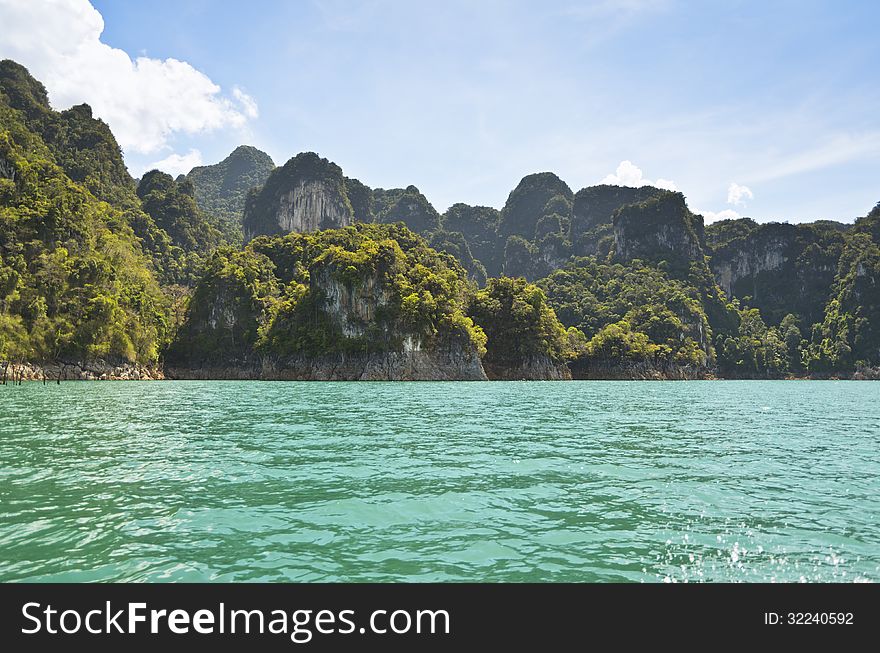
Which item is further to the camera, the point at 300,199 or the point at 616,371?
the point at 300,199

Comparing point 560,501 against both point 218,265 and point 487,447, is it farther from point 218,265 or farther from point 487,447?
point 218,265

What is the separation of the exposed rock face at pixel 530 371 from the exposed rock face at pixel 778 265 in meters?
113

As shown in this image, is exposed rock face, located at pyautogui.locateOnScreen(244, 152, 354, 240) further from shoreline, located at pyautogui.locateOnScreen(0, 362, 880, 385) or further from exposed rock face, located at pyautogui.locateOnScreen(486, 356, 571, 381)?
exposed rock face, located at pyautogui.locateOnScreen(486, 356, 571, 381)

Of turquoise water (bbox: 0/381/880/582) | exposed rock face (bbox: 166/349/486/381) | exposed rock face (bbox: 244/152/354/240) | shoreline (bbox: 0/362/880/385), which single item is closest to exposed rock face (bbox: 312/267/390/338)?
exposed rock face (bbox: 166/349/486/381)

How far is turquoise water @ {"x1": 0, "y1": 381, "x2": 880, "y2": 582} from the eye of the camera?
681 cm

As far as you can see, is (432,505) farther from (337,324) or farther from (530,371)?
(530,371)

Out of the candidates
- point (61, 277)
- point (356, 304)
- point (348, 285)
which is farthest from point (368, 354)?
point (61, 277)

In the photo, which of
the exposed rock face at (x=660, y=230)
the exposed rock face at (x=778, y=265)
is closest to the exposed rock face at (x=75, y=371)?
the exposed rock face at (x=660, y=230)

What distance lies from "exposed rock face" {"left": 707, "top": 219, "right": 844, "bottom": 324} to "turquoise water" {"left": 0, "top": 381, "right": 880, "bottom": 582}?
184348 millimetres

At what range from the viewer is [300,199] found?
169m

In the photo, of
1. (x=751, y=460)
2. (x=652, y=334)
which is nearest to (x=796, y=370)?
(x=652, y=334)

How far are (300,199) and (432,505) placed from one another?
169793 millimetres

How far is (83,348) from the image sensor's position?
224 feet
